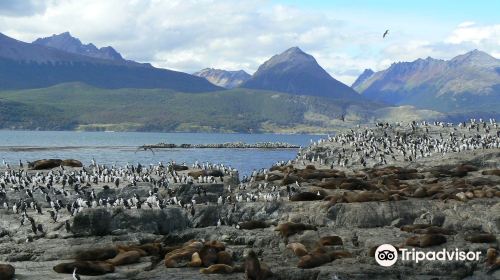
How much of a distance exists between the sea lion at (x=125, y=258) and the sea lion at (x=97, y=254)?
1.31ft

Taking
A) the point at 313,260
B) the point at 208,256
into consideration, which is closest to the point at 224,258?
the point at 208,256

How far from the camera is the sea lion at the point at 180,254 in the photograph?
2214 centimetres

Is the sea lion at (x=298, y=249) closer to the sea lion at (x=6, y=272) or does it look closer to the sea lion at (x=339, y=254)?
the sea lion at (x=339, y=254)

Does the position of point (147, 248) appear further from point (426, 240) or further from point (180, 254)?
point (426, 240)

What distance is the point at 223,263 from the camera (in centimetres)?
2217

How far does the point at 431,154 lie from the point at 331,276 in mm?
43149

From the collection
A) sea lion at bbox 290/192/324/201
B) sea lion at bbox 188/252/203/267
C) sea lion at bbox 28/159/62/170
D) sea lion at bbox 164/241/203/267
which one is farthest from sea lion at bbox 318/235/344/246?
sea lion at bbox 28/159/62/170

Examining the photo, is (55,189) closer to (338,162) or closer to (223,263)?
(223,263)

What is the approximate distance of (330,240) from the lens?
2477 centimetres

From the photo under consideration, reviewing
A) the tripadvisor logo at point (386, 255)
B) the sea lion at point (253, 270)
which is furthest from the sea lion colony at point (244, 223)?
the tripadvisor logo at point (386, 255)

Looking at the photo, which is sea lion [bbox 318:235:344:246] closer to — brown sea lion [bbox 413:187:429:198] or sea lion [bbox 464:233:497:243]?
sea lion [bbox 464:233:497:243]

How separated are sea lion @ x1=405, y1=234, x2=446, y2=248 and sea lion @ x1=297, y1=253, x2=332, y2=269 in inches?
148

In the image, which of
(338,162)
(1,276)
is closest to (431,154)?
(338,162)

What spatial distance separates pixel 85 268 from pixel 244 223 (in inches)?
386
